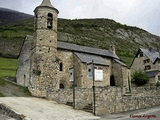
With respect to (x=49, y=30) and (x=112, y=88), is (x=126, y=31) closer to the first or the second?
(x=49, y=30)

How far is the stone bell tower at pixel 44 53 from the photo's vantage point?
26156 millimetres

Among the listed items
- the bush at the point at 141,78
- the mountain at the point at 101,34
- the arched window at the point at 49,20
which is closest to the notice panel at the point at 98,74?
the bush at the point at 141,78

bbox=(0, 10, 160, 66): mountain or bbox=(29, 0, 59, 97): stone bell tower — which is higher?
bbox=(0, 10, 160, 66): mountain

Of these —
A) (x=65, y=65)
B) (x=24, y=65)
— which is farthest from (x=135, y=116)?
(x=24, y=65)

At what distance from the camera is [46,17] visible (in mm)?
28938

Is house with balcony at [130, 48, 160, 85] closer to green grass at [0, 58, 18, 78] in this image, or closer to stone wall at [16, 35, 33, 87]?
stone wall at [16, 35, 33, 87]

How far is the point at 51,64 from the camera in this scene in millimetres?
27359

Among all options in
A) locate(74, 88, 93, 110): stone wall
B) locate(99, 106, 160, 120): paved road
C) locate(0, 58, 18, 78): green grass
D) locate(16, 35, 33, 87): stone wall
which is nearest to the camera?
locate(99, 106, 160, 120): paved road

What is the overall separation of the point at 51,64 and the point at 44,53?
1.92 meters

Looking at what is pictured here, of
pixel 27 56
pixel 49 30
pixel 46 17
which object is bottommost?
pixel 27 56

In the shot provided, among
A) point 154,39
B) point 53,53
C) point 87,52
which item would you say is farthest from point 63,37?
point 154,39

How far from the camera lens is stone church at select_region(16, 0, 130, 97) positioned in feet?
87.4

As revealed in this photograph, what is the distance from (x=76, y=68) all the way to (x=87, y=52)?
518cm

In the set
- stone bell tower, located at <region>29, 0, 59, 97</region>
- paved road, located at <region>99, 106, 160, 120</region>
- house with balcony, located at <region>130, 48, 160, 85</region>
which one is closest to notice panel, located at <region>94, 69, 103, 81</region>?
stone bell tower, located at <region>29, 0, 59, 97</region>
